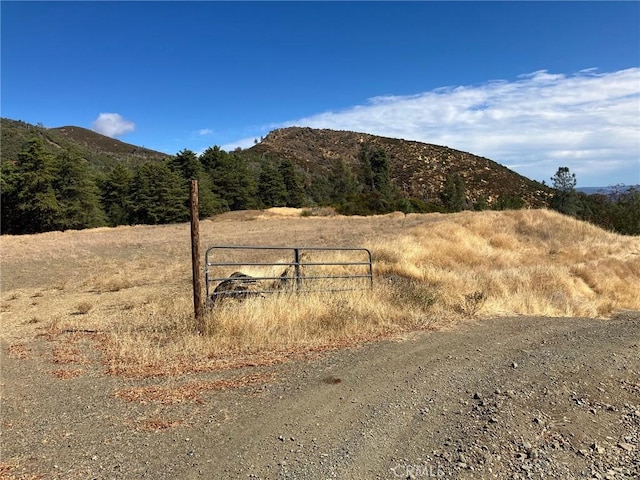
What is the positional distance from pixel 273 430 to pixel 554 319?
710 cm

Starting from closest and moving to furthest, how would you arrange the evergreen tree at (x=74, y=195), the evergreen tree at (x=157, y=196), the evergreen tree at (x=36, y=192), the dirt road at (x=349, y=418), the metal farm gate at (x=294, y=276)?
the dirt road at (x=349, y=418) → the metal farm gate at (x=294, y=276) → the evergreen tree at (x=36, y=192) → the evergreen tree at (x=74, y=195) → the evergreen tree at (x=157, y=196)

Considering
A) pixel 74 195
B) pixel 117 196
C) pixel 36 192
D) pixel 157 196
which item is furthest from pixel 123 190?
pixel 36 192

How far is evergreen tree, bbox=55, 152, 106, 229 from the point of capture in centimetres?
5119

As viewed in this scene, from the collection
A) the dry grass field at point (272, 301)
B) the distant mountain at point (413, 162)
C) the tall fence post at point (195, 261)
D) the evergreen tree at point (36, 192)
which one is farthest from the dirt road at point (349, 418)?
the distant mountain at point (413, 162)

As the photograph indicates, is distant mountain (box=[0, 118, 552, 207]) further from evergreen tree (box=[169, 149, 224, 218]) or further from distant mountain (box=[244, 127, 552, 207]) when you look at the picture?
evergreen tree (box=[169, 149, 224, 218])

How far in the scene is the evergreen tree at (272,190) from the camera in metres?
74.8

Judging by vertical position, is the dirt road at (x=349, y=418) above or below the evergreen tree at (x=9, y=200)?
below

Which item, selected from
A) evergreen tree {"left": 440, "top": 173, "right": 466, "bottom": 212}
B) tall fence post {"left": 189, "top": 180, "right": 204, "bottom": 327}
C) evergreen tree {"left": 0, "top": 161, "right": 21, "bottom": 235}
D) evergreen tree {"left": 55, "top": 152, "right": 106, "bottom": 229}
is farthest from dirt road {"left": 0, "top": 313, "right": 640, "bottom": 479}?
evergreen tree {"left": 440, "top": 173, "right": 466, "bottom": 212}

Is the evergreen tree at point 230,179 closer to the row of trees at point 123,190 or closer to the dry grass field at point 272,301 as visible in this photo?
the row of trees at point 123,190

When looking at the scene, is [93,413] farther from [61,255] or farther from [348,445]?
[61,255]

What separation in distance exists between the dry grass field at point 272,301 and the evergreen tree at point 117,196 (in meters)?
36.7

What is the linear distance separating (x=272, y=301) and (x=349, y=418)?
458 cm

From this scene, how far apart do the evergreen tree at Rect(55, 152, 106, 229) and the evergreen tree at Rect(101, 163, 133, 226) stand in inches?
262

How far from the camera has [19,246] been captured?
88.4ft
